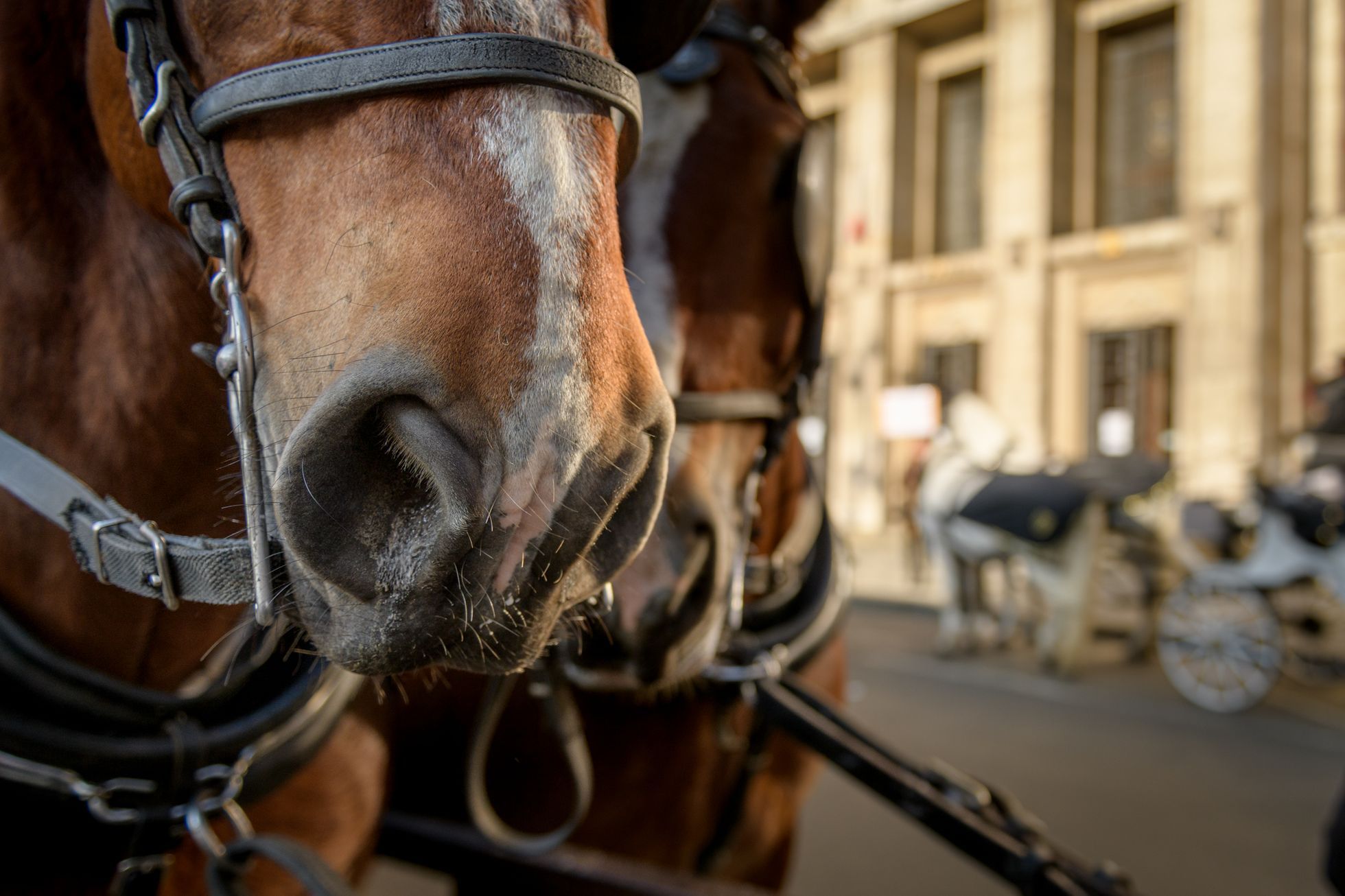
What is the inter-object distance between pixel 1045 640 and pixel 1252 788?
235cm

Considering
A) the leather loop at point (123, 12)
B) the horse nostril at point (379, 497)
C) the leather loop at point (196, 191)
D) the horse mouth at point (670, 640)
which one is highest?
the leather loop at point (123, 12)

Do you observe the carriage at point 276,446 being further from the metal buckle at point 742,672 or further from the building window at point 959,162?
the building window at point 959,162

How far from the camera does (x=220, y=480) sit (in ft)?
2.64

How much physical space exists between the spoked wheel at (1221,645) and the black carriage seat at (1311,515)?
0.49 m

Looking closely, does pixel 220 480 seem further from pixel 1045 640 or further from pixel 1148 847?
pixel 1045 640

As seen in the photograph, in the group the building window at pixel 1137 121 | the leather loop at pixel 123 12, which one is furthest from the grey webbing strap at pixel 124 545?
the building window at pixel 1137 121

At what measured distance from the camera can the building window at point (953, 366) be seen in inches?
590

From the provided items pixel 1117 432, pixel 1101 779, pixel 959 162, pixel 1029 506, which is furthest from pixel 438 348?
pixel 959 162

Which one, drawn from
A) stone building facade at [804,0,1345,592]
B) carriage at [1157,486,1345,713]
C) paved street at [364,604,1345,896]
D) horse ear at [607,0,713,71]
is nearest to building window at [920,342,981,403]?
stone building facade at [804,0,1345,592]

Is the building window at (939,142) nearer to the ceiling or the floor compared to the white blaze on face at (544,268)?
nearer to the ceiling

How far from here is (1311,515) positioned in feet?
17.4

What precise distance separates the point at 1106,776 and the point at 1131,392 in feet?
32.9

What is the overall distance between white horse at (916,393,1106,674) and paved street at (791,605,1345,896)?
385mm

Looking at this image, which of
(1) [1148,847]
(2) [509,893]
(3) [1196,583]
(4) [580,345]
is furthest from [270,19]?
(3) [1196,583]
